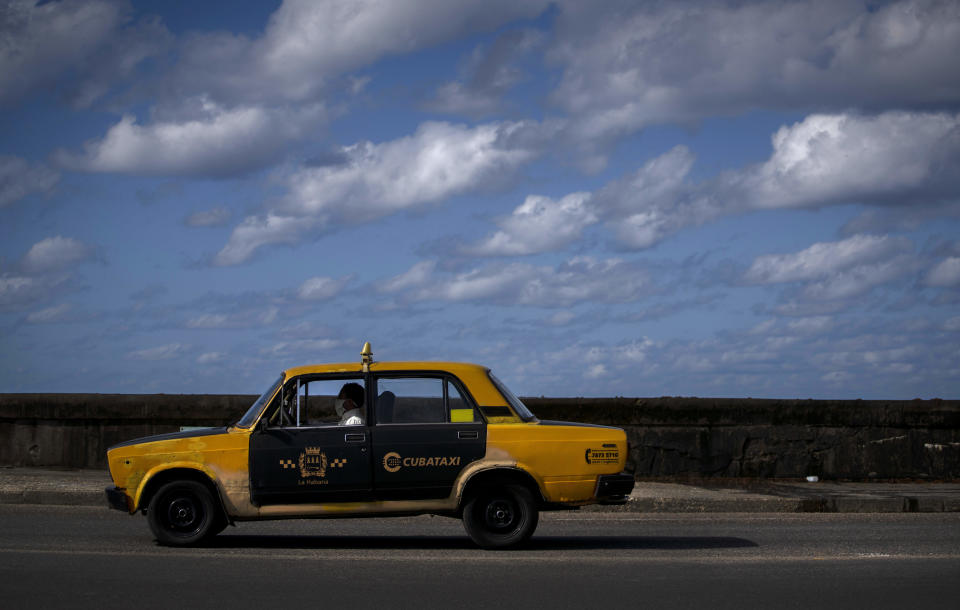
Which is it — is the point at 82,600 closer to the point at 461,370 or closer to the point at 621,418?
the point at 461,370

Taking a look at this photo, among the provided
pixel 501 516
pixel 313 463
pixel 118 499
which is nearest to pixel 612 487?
pixel 501 516

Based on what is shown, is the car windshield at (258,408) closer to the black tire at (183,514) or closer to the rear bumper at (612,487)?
the black tire at (183,514)

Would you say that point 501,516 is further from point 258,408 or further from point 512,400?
point 258,408

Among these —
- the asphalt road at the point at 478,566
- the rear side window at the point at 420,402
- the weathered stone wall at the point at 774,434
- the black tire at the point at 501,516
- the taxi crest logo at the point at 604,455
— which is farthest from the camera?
the weathered stone wall at the point at 774,434

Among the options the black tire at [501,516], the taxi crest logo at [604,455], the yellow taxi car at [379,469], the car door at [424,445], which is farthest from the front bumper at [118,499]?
the taxi crest logo at [604,455]

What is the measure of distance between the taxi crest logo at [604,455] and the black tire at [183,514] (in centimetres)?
314

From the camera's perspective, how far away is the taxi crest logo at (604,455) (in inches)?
352

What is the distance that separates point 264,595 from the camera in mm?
6664

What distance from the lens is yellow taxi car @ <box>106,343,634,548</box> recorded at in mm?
8828

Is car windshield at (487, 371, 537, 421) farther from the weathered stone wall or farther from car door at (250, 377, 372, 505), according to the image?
the weathered stone wall

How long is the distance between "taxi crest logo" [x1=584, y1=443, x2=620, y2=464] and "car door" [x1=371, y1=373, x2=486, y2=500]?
898mm

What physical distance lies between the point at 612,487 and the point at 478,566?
1579 mm

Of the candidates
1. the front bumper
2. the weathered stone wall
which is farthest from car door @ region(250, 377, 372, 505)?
the weathered stone wall

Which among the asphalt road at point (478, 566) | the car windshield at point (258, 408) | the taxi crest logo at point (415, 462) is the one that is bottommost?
the asphalt road at point (478, 566)
